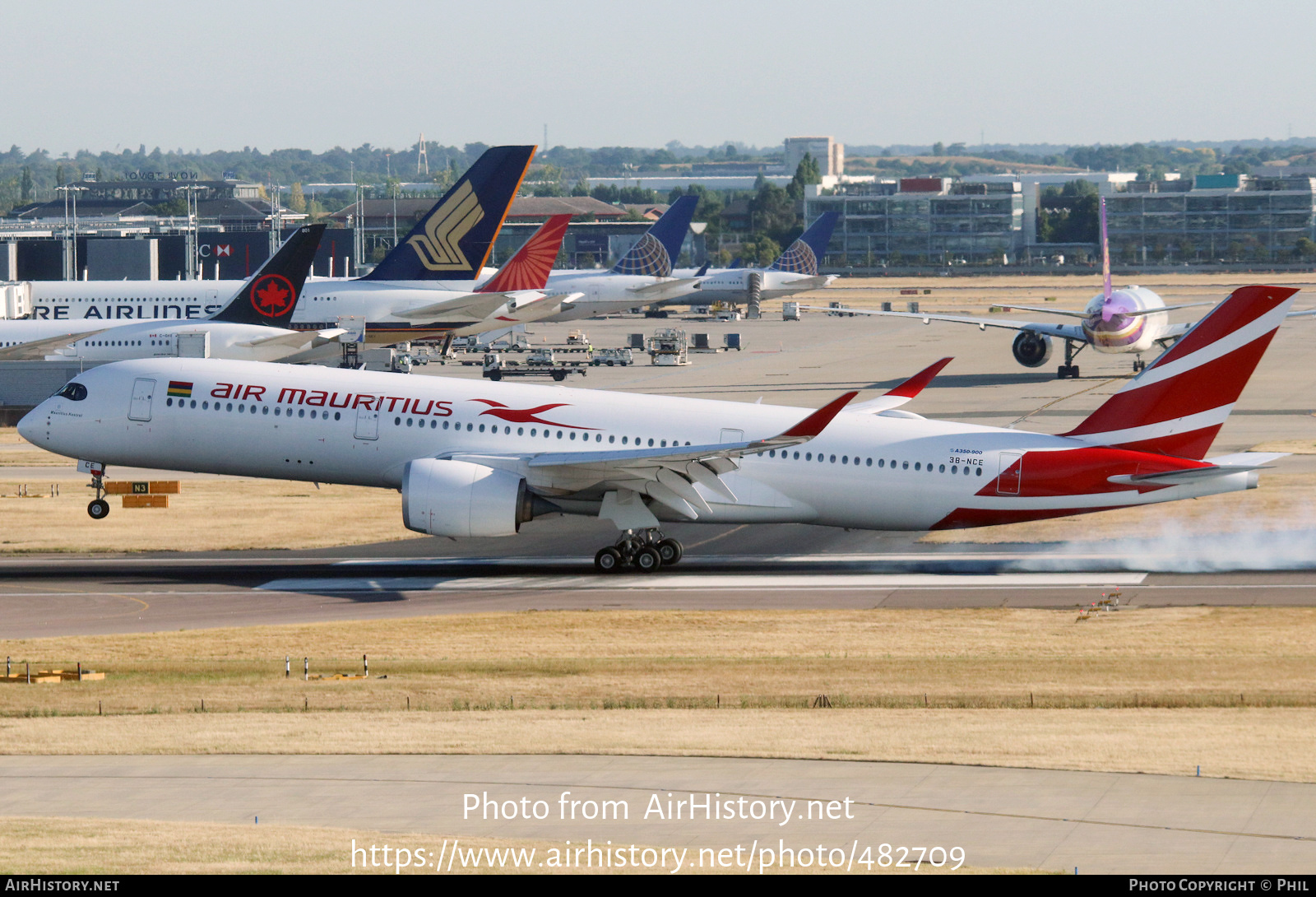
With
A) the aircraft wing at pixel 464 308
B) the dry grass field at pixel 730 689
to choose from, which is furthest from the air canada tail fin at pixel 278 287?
the dry grass field at pixel 730 689

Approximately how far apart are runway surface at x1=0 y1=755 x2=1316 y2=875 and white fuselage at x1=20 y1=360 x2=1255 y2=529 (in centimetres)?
1711

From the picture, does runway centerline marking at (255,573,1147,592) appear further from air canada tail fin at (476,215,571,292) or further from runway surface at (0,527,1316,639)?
air canada tail fin at (476,215,571,292)

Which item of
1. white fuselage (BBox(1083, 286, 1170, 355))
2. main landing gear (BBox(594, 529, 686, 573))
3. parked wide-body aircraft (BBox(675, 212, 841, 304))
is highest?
parked wide-body aircraft (BBox(675, 212, 841, 304))

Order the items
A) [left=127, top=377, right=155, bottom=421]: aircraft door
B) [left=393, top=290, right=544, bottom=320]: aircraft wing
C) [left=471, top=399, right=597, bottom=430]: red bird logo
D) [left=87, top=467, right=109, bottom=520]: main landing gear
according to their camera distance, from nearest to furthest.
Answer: [left=471, top=399, right=597, bottom=430]: red bird logo, [left=127, top=377, right=155, bottom=421]: aircraft door, [left=87, top=467, right=109, bottom=520]: main landing gear, [left=393, top=290, right=544, bottom=320]: aircraft wing

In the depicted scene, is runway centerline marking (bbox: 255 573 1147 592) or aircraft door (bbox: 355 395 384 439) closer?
runway centerline marking (bbox: 255 573 1147 592)

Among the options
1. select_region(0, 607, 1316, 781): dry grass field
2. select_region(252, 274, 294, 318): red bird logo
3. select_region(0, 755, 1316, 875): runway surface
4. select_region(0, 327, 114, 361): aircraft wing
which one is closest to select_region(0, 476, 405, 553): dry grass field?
select_region(0, 607, 1316, 781): dry grass field

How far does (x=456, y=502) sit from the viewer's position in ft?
131

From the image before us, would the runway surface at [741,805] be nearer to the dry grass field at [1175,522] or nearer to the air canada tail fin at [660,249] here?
the dry grass field at [1175,522]

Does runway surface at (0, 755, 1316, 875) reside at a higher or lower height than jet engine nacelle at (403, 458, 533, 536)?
lower

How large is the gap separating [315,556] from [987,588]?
1967 cm

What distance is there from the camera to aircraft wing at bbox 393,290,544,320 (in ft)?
279

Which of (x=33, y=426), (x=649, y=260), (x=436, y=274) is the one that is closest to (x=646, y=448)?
(x=33, y=426)

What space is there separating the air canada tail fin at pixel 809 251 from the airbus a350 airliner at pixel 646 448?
438 ft
